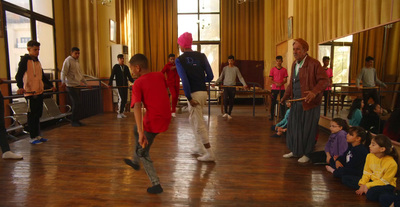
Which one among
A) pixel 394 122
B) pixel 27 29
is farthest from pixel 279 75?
pixel 27 29

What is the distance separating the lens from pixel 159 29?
12281 mm

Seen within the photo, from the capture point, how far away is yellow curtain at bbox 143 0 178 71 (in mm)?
12219

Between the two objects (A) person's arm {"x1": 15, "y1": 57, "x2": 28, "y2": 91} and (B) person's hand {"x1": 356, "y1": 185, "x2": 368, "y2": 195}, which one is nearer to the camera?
(B) person's hand {"x1": 356, "y1": 185, "x2": 368, "y2": 195}

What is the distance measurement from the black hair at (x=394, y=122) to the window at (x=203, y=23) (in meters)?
9.29

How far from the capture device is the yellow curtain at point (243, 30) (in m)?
12.0

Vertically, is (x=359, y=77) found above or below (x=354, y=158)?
above

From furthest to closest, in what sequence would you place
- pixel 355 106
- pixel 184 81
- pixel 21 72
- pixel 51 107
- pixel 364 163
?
1. pixel 51 107
2. pixel 355 106
3. pixel 21 72
4. pixel 184 81
5. pixel 364 163

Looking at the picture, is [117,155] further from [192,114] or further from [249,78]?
[249,78]

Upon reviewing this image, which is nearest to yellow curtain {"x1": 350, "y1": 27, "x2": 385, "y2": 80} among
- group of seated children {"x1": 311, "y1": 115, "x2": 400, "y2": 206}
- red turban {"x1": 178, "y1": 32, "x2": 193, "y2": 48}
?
group of seated children {"x1": 311, "y1": 115, "x2": 400, "y2": 206}

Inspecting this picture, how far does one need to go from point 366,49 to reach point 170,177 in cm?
338

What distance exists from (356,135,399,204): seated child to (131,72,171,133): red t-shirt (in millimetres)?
1820

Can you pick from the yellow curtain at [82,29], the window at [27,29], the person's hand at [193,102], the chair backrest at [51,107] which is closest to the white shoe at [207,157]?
the person's hand at [193,102]

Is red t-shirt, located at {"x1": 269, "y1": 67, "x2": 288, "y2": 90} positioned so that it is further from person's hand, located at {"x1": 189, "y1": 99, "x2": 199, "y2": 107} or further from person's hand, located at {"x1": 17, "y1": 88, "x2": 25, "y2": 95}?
person's hand, located at {"x1": 17, "y1": 88, "x2": 25, "y2": 95}

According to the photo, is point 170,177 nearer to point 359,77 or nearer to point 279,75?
point 359,77
